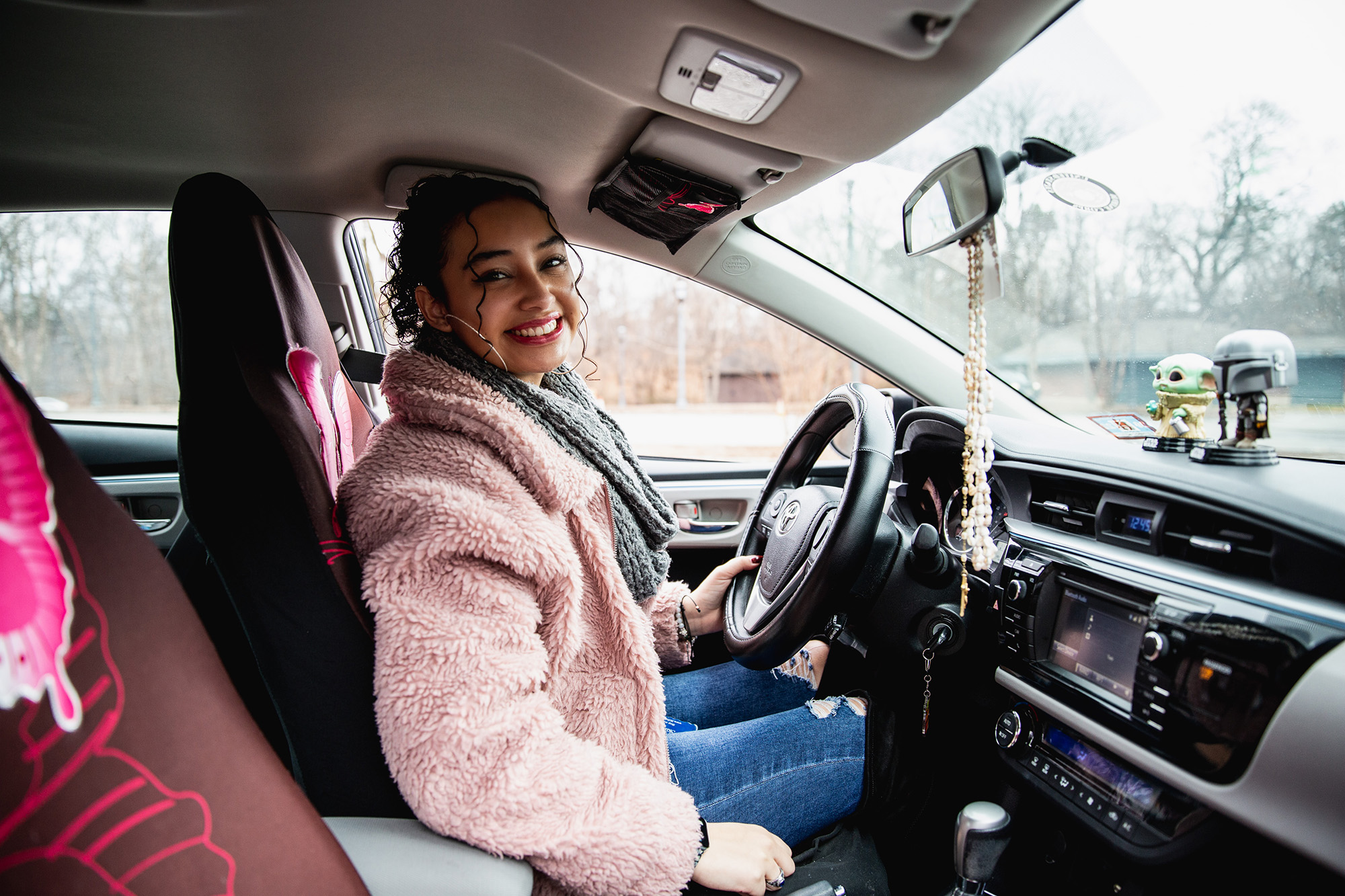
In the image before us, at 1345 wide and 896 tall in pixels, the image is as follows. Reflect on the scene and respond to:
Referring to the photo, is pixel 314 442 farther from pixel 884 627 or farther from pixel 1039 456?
pixel 1039 456

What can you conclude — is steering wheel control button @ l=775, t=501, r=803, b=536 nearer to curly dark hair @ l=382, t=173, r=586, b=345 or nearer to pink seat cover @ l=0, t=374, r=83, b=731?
curly dark hair @ l=382, t=173, r=586, b=345

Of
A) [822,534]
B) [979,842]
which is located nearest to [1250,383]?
[822,534]

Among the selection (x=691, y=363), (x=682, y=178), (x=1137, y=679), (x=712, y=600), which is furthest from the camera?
(x=691, y=363)

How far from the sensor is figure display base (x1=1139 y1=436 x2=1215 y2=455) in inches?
50.1

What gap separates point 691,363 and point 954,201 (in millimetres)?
2746

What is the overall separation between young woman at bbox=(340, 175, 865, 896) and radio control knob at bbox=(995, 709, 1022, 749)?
0.84 feet

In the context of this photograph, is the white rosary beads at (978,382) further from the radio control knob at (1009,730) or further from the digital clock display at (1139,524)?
the radio control knob at (1009,730)

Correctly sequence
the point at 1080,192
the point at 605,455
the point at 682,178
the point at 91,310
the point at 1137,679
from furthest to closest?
the point at 91,310
the point at 682,178
the point at 1080,192
the point at 605,455
the point at 1137,679

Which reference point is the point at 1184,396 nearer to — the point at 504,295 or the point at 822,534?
the point at 822,534

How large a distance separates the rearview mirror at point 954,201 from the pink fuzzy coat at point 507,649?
2.38 ft

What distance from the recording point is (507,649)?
0.99m

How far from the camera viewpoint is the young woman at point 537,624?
95 centimetres

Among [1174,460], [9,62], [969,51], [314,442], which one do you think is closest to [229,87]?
[9,62]

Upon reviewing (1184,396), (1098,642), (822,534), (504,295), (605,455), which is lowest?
(1098,642)
